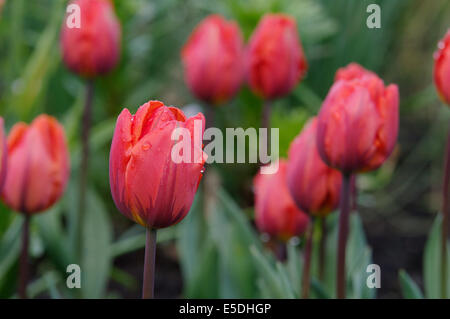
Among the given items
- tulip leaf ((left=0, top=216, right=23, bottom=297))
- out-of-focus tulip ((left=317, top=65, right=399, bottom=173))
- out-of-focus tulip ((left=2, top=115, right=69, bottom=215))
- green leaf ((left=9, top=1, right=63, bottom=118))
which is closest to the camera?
out-of-focus tulip ((left=317, top=65, right=399, bottom=173))

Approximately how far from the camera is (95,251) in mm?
1053

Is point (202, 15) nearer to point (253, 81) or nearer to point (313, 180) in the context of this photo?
point (253, 81)

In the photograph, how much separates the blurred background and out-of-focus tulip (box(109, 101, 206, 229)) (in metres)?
0.28

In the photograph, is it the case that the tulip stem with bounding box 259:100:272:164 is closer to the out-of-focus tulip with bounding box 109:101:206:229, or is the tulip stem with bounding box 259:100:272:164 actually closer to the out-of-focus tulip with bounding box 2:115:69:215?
the out-of-focus tulip with bounding box 2:115:69:215

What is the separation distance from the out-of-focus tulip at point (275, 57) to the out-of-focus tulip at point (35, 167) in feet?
1.01

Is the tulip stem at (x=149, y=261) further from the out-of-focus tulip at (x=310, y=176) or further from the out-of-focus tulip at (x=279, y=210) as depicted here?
the out-of-focus tulip at (x=279, y=210)

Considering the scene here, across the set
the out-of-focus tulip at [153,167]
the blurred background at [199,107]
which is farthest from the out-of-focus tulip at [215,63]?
the out-of-focus tulip at [153,167]

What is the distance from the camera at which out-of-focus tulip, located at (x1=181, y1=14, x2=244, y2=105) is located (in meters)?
0.97

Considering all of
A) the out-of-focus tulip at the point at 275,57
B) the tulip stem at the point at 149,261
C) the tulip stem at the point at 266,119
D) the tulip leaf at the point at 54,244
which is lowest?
the tulip stem at the point at 149,261

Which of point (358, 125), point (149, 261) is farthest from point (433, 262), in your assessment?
point (149, 261)

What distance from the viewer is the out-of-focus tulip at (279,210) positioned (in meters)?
0.79

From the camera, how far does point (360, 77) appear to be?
61cm

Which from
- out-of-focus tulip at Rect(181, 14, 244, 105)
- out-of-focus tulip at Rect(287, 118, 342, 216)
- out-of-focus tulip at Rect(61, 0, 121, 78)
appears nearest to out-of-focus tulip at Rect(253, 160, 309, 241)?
out-of-focus tulip at Rect(287, 118, 342, 216)

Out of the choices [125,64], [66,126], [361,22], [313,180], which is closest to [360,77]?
[313,180]
